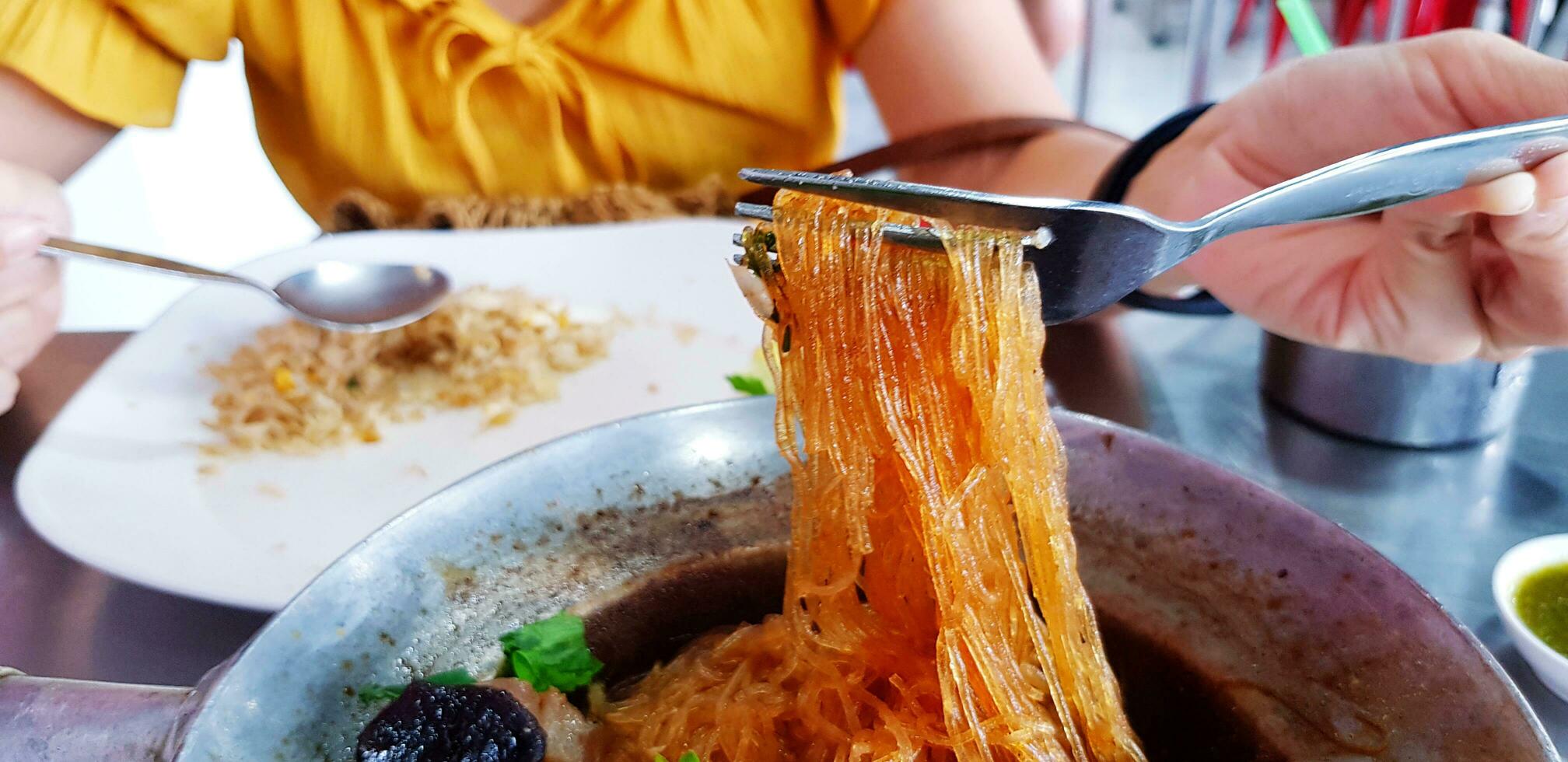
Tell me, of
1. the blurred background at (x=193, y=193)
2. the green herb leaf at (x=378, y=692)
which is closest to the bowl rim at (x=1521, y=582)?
the green herb leaf at (x=378, y=692)

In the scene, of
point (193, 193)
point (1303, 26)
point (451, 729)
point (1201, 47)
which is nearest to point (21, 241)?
point (451, 729)

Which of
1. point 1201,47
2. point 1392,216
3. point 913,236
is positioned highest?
point 913,236

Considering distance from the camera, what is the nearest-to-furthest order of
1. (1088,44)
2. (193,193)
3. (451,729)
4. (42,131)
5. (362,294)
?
1. (451,729)
2. (362,294)
3. (42,131)
4. (193,193)
5. (1088,44)

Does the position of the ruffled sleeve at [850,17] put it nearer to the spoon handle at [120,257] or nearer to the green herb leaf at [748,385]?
the green herb leaf at [748,385]

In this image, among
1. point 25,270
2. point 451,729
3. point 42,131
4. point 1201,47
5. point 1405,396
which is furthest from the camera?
point 1201,47

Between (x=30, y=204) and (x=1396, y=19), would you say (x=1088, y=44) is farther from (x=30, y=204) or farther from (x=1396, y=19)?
(x=30, y=204)

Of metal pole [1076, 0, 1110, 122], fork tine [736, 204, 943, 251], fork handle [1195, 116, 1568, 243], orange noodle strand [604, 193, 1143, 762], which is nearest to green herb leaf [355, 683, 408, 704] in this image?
orange noodle strand [604, 193, 1143, 762]

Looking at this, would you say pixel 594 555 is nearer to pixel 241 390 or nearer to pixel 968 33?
pixel 241 390
